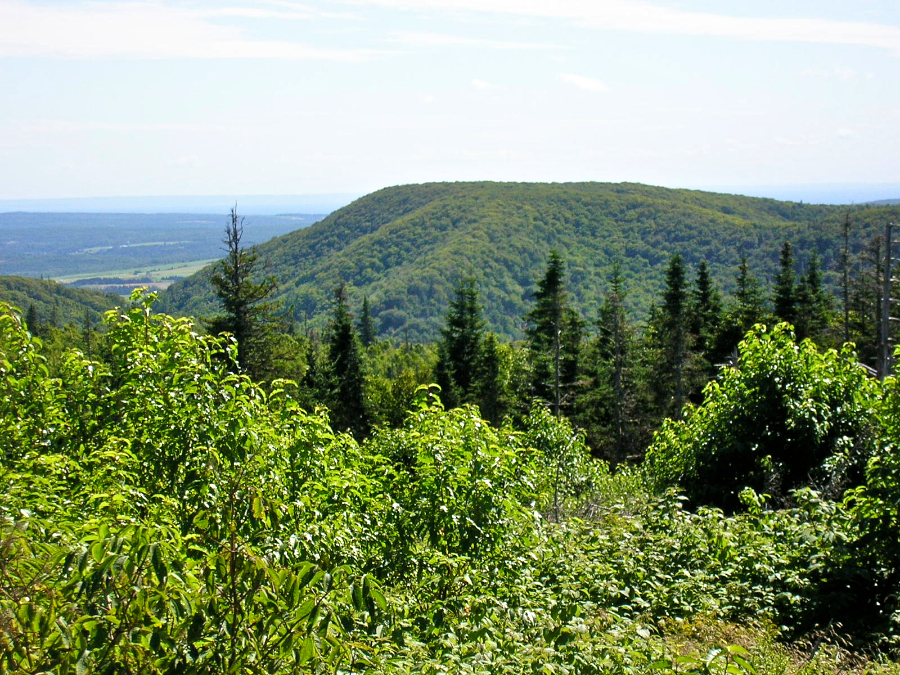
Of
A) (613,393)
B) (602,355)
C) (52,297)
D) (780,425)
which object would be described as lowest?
(52,297)

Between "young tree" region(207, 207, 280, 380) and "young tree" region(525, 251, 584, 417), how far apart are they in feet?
51.9

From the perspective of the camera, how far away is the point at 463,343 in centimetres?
4053

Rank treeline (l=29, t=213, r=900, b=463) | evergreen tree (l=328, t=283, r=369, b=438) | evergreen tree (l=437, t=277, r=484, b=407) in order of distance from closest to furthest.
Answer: evergreen tree (l=328, t=283, r=369, b=438) < treeline (l=29, t=213, r=900, b=463) < evergreen tree (l=437, t=277, r=484, b=407)

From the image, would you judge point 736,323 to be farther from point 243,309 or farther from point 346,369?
point 243,309

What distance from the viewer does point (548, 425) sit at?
643 inches

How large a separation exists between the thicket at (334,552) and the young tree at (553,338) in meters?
28.1

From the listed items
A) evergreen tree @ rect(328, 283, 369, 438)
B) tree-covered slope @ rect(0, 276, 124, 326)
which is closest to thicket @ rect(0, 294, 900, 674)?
evergreen tree @ rect(328, 283, 369, 438)

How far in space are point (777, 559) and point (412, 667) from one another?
18.0 ft

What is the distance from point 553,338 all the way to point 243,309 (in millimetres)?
18421

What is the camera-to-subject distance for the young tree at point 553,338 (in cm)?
3750

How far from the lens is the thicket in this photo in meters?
2.98

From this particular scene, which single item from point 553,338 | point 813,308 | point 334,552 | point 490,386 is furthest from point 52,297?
point 334,552

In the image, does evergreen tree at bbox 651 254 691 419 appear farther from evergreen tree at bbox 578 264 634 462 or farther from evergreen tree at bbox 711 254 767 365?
evergreen tree at bbox 578 264 634 462

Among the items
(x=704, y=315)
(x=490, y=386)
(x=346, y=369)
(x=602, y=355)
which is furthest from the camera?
(x=602, y=355)
